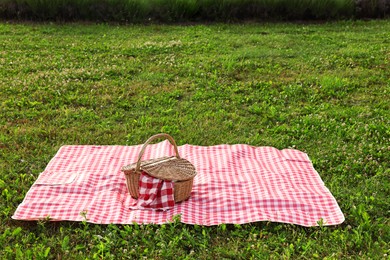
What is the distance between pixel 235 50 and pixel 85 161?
18.1ft

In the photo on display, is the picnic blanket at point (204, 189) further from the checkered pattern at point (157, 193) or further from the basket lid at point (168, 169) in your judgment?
the basket lid at point (168, 169)

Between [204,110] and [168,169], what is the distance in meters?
2.72

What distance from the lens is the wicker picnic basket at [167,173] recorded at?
493 centimetres

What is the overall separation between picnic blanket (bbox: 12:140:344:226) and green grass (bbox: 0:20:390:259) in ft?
0.48

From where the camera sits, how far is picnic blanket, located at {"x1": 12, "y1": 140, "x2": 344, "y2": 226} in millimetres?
4816

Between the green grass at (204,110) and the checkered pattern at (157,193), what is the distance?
31 centimetres

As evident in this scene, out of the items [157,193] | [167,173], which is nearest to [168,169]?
[167,173]

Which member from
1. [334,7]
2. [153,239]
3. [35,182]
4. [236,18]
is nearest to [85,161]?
[35,182]

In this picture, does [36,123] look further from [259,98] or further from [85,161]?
[259,98]

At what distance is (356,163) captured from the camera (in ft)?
19.2

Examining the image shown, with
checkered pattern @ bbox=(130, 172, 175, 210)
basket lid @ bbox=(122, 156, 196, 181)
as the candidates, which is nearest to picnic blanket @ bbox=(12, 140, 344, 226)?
checkered pattern @ bbox=(130, 172, 175, 210)

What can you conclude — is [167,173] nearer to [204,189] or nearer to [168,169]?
[168,169]

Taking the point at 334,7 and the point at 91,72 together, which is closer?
the point at 91,72

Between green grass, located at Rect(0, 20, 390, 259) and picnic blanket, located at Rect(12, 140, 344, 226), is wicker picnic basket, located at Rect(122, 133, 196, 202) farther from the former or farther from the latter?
green grass, located at Rect(0, 20, 390, 259)
